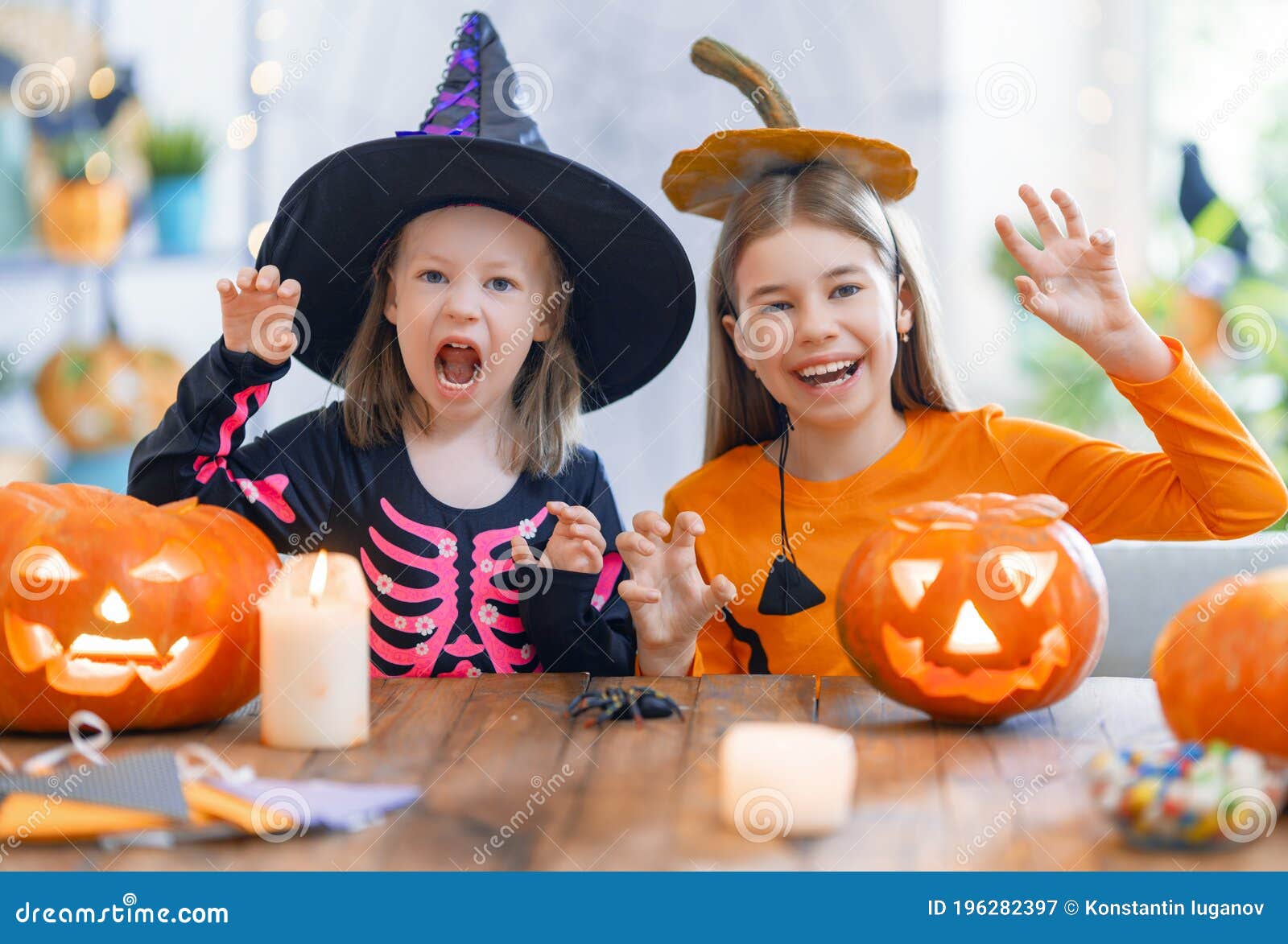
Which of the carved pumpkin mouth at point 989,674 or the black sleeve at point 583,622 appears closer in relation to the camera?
the carved pumpkin mouth at point 989,674

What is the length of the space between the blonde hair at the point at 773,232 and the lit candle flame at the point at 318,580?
0.86 metres

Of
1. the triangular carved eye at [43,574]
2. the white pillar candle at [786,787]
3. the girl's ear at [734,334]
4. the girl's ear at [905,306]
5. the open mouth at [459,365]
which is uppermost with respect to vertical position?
the girl's ear at [905,306]

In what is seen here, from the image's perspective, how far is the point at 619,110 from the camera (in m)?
2.95

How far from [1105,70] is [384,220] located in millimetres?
2385

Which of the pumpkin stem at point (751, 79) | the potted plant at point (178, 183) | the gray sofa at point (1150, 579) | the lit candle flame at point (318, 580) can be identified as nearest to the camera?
the lit candle flame at point (318, 580)

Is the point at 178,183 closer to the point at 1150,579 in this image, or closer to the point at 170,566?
the point at 170,566

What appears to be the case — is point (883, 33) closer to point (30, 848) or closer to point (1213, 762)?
point (1213, 762)

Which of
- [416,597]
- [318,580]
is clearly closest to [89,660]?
[318,580]

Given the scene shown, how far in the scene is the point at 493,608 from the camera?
5.04 ft

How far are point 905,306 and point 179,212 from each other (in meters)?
2.06

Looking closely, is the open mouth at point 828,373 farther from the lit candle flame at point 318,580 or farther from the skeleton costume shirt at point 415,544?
the lit candle flame at point 318,580

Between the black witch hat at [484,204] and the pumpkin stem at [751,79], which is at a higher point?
the pumpkin stem at [751,79]

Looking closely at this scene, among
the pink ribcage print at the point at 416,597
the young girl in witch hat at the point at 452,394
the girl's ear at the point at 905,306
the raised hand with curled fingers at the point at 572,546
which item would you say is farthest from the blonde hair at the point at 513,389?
the girl's ear at the point at 905,306

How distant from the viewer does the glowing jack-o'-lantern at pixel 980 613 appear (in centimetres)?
101
